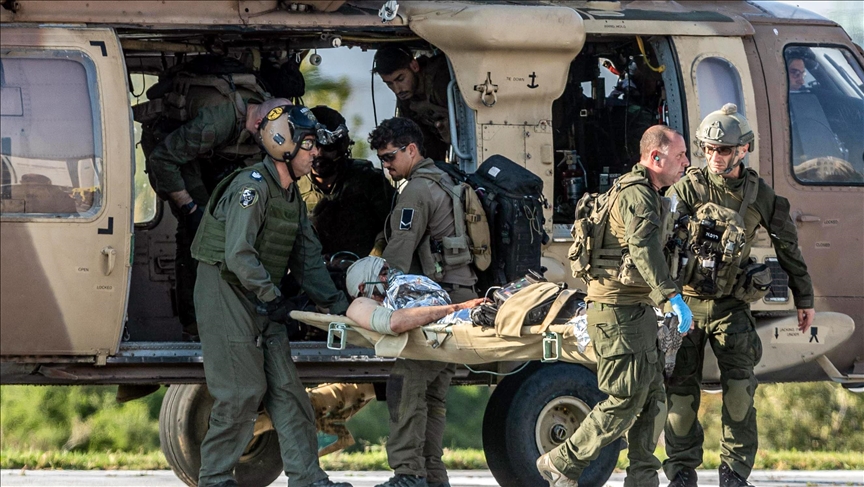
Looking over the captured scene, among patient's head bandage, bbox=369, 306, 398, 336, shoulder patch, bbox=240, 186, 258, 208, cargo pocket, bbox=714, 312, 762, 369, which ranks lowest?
cargo pocket, bbox=714, 312, 762, 369

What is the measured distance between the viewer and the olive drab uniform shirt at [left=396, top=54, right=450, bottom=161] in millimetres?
7699

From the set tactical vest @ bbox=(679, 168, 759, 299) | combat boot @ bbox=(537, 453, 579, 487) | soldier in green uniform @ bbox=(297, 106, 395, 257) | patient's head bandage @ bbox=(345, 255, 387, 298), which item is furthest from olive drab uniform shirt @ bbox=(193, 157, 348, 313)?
tactical vest @ bbox=(679, 168, 759, 299)

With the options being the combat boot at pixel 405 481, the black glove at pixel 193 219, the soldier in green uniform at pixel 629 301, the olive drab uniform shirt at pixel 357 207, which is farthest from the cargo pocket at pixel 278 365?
the soldier in green uniform at pixel 629 301

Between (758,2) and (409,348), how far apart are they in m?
3.81

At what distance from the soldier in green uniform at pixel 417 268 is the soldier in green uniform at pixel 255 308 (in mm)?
396

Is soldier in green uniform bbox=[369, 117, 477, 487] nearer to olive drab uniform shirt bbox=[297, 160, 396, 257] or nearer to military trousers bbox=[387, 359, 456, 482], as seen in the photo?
military trousers bbox=[387, 359, 456, 482]

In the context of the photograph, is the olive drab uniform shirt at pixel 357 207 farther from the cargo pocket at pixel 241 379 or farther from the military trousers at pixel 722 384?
the military trousers at pixel 722 384

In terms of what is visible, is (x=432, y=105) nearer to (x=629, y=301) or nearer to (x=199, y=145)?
(x=199, y=145)

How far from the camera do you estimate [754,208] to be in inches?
266

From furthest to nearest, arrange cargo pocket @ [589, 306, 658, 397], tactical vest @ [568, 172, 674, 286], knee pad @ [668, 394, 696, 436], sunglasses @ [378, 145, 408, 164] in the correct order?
knee pad @ [668, 394, 696, 436], sunglasses @ [378, 145, 408, 164], tactical vest @ [568, 172, 674, 286], cargo pocket @ [589, 306, 658, 397]

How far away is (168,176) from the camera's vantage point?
710 centimetres

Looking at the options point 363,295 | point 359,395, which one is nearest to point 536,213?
point 363,295

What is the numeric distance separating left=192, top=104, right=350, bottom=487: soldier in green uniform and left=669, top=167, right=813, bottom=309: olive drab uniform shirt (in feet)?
6.70

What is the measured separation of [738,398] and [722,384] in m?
0.14
